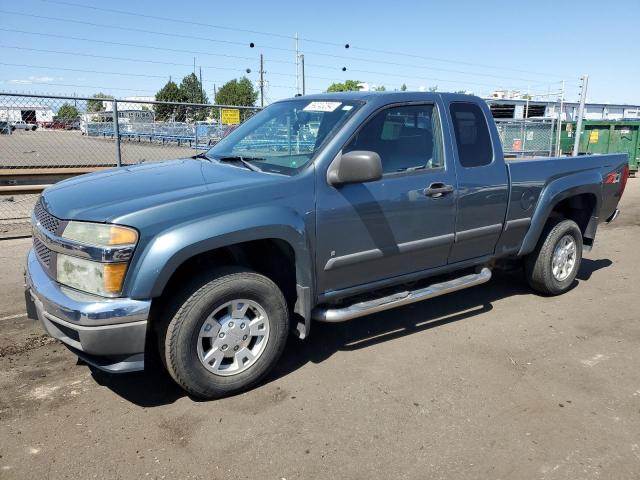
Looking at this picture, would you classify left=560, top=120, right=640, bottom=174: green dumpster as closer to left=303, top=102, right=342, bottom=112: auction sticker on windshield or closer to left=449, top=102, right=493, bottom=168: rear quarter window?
left=449, top=102, right=493, bottom=168: rear quarter window

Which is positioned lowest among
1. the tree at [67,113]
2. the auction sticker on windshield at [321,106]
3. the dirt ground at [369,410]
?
the dirt ground at [369,410]

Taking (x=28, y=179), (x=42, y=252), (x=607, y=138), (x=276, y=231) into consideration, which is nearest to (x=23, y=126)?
(x=28, y=179)

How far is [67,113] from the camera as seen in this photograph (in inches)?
364

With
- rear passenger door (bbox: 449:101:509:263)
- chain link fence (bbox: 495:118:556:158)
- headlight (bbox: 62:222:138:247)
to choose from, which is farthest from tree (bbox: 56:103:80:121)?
chain link fence (bbox: 495:118:556:158)

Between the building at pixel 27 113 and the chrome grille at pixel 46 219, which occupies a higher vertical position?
the building at pixel 27 113

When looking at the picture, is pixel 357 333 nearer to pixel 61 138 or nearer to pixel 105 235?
pixel 105 235

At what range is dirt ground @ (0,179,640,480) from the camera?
267 centimetres

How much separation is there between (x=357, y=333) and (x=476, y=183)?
1.58 metres

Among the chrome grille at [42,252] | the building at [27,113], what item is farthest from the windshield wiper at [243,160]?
the building at [27,113]

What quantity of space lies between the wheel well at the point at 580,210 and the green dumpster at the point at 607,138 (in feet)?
43.1

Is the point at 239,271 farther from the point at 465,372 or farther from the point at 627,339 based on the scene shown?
the point at 627,339

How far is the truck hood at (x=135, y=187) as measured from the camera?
116 inches

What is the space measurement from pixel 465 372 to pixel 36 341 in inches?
131

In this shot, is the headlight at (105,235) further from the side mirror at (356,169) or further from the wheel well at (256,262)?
the side mirror at (356,169)
